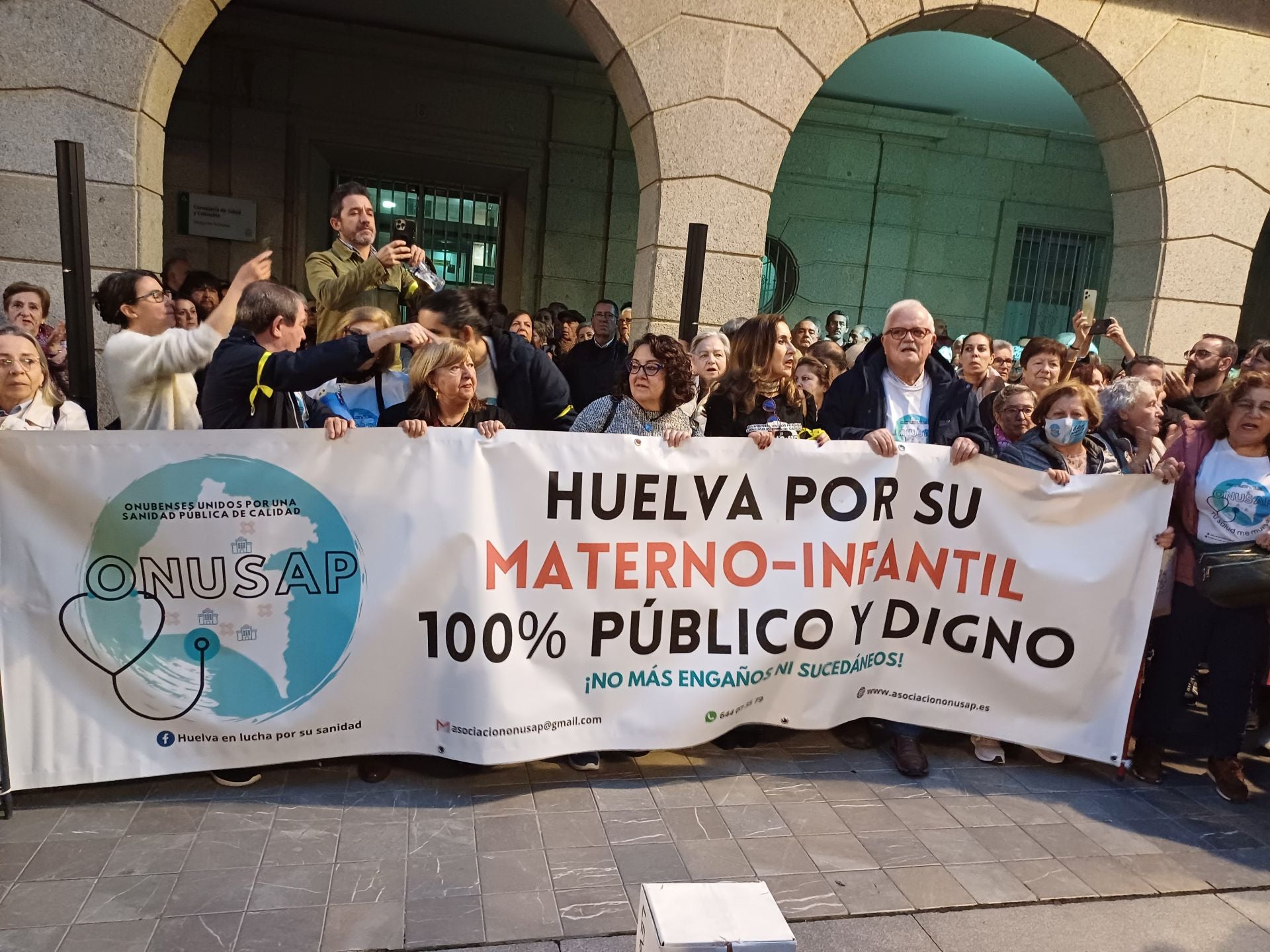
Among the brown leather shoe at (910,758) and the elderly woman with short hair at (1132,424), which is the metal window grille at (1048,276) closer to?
the elderly woman with short hair at (1132,424)

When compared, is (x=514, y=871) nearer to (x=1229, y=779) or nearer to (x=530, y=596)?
(x=530, y=596)

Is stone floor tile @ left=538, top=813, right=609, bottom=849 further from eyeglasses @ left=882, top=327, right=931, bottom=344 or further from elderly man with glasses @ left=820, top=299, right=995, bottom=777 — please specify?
eyeglasses @ left=882, top=327, right=931, bottom=344

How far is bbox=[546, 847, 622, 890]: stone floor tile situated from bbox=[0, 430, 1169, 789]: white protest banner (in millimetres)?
490

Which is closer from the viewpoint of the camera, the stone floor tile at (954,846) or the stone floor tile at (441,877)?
the stone floor tile at (441,877)

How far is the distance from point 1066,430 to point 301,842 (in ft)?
11.4

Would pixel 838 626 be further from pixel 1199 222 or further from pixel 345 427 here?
pixel 1199 222

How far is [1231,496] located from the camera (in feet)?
12.4

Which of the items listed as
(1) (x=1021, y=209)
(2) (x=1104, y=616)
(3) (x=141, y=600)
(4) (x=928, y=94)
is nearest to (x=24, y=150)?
(3) (x=141, y=600)

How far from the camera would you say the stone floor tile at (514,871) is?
284 cm

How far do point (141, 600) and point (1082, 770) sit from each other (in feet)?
13.1

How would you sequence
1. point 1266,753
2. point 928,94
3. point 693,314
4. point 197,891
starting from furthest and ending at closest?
point 928,94, point 693,314, point 1266,753, point 197,891

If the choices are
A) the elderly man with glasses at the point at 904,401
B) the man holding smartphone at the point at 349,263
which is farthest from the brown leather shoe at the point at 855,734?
the man holding smartphone at the point at 349,263

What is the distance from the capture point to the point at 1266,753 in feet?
14.6

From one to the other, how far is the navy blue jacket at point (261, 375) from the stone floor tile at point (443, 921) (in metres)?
1.78
